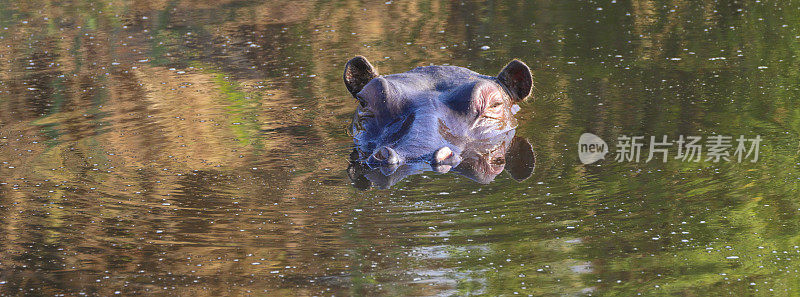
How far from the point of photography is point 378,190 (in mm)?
6773

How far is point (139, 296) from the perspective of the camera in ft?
16.9

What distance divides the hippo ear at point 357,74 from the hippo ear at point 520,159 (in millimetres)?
1433

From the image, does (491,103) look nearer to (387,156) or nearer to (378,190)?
(387,156)

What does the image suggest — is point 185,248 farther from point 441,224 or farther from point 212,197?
point 441,224

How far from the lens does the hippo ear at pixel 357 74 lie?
29.0 ft

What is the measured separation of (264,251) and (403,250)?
754 millimetres

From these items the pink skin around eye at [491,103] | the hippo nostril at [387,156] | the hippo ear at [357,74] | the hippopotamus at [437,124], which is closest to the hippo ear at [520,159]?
the hippopotamus at [437,124]

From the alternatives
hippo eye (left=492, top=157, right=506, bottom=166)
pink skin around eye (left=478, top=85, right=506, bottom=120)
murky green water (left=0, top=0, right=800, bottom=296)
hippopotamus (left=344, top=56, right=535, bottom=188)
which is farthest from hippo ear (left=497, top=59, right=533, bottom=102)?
hippo eye (left=492, top=157, right=506, bottom=166)

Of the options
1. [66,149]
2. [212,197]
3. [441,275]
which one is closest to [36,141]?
[66,149]

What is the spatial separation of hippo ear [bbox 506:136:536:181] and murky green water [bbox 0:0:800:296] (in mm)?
87

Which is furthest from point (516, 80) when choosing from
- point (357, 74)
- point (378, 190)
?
point (378, 190)

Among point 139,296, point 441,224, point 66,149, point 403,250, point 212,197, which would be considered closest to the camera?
point 139,296

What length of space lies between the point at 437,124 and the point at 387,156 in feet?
2.43

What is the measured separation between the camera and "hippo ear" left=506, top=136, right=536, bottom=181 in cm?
711
